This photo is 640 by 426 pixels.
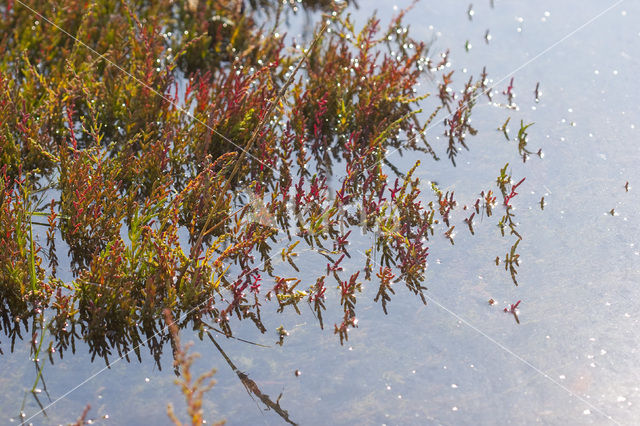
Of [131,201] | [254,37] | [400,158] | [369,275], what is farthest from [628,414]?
[254,37]

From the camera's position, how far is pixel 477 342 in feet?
11.3

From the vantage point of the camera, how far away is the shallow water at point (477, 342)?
3.11 meters

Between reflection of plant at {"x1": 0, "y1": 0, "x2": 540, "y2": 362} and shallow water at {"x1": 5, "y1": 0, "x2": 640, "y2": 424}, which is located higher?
reflection of plant at {"x1": 0, "y1": 0, "x2": 540, "y2": 362}

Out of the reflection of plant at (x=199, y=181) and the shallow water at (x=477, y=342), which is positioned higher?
the reflection of plant at (x=199, y=181)

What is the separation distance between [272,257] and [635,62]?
350cm

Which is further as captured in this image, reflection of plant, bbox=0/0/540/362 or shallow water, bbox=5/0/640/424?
reflection of plant, bbox=0/0/540/362

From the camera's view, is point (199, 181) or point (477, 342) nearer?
point (477, 342)

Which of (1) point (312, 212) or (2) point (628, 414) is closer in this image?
(2) point (628, 414)

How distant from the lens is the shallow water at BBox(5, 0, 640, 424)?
123 inches

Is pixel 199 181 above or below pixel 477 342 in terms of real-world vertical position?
above

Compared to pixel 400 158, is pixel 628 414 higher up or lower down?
lower down

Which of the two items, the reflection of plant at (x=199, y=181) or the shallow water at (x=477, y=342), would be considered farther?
the reflection of plant at (x=199, y=181)

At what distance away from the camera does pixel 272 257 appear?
3916mm

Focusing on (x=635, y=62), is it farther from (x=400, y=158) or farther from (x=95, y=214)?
(x=95, y=214)
